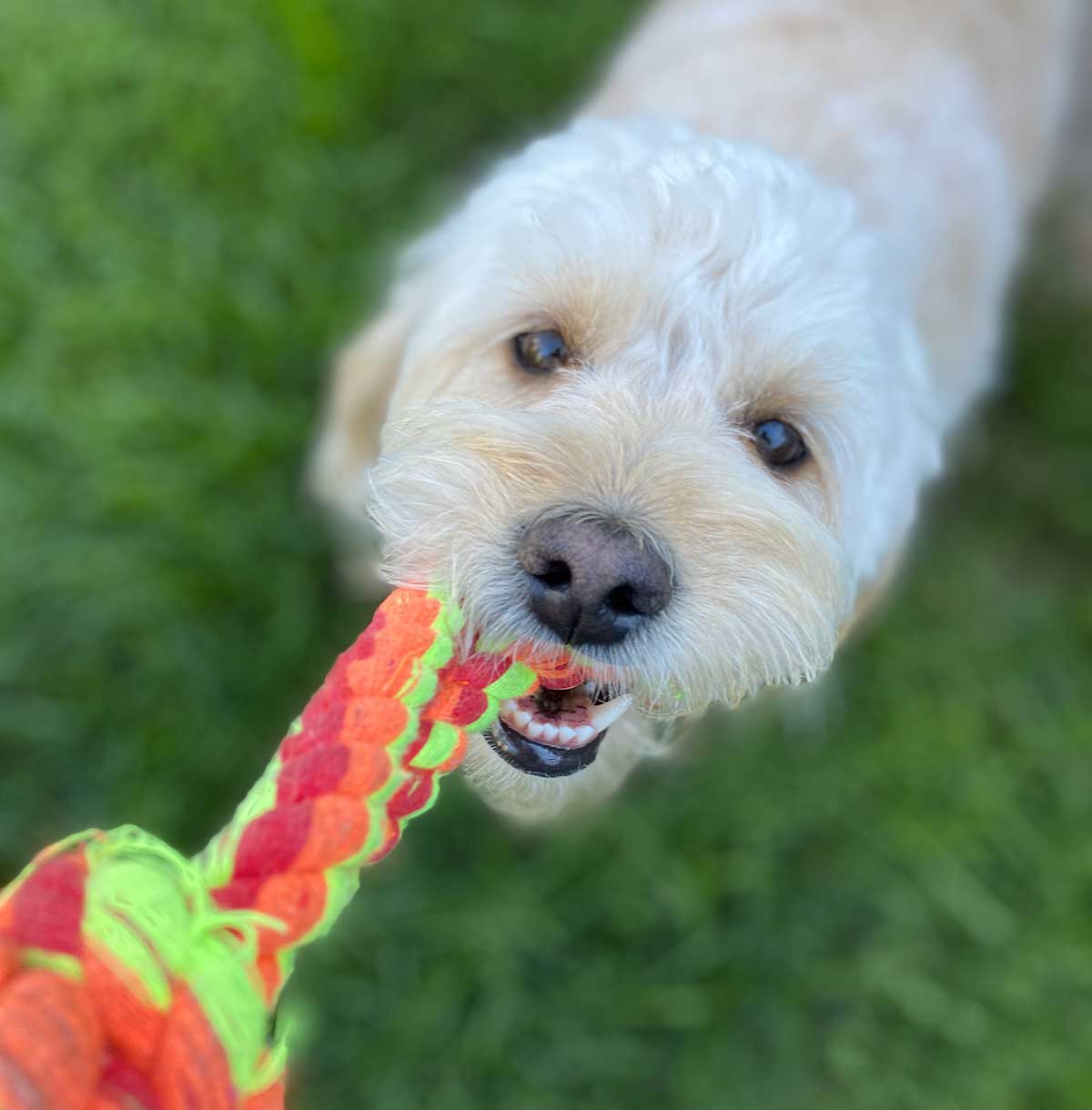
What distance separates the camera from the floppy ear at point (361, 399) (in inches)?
87.2

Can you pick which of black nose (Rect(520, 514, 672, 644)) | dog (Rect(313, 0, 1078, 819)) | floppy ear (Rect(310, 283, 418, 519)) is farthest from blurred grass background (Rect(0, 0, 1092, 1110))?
black nose (Rect(520, 514, 672, 644))

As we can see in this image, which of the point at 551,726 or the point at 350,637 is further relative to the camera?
the point at 350,637

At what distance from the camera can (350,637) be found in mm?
2852

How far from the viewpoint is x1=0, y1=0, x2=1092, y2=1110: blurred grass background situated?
258 cm

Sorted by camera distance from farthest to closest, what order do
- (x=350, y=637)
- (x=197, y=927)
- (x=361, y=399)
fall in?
(x=350, y=637), (x=361, y=399), (x=197, y=927)

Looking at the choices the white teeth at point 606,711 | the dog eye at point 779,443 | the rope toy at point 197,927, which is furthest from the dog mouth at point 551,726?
the dog eye at point 779,443

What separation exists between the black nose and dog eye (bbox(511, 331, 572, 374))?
0.52 meters

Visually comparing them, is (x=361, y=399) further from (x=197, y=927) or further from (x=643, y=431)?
(x=197, y=927)

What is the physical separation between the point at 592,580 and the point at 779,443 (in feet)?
2.06

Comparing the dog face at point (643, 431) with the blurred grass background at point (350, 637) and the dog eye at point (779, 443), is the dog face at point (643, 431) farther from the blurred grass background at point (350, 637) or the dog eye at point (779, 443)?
the blurred grass background at point (350, 637)

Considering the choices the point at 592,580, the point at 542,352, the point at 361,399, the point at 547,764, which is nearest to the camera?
the point at 592,580

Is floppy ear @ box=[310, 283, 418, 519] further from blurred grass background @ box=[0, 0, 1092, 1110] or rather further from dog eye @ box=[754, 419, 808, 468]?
dog eye @ box=[754, 419, 808, 468]

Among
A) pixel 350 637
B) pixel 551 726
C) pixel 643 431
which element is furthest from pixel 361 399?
pixel 551 726

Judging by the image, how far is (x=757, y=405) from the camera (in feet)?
5.84
